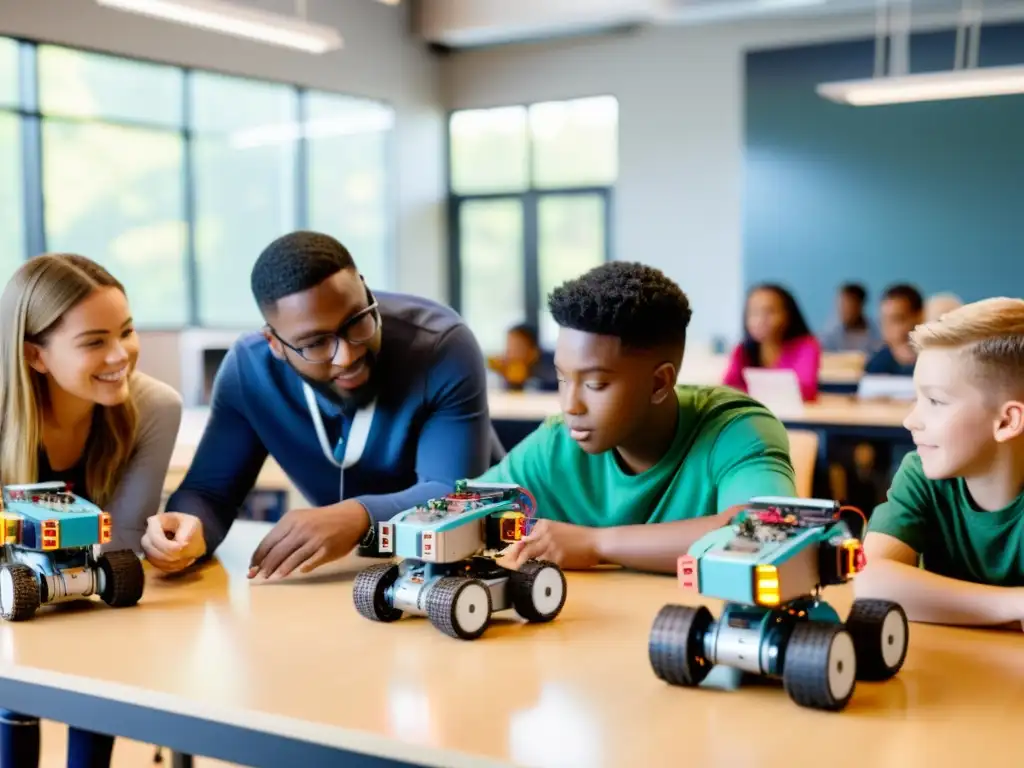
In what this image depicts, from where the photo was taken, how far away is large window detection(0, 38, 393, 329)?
7645 millimetres

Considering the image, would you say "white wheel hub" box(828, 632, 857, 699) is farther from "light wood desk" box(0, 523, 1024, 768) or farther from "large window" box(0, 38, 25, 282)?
"large window" box(0, 38, 25, 282)

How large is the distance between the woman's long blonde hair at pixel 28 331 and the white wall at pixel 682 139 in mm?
7858

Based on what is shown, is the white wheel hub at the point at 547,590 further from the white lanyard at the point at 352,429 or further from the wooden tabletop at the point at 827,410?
the wooden tabletop at the point at 827,410

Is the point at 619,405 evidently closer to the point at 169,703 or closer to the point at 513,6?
the point at 169,703

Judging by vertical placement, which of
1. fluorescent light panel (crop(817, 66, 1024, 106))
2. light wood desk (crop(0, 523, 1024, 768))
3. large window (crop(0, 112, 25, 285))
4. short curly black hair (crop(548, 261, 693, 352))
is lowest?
light wood desk (crop(0, 523, 1024, 768))

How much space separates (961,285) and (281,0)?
5.75m

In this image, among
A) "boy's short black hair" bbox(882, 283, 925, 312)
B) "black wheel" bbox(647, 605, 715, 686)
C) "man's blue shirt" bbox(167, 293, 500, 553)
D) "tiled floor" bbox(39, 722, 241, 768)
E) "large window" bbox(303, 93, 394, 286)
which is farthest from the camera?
"large window" bbox(303, 93, 394, 286)

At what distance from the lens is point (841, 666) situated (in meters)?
1.16

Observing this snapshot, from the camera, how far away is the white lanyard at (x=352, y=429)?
2.23 metres

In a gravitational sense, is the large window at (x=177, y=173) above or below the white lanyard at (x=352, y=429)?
above

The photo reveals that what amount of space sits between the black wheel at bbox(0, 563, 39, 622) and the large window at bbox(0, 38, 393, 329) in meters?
6.03

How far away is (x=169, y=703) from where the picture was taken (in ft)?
4.06

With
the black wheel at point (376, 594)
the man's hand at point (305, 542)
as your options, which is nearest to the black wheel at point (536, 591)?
the black wheel at point (376, 594)

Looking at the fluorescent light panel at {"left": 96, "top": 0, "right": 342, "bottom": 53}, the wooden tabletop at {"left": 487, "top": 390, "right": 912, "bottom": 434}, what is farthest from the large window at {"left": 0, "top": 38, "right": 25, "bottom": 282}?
the wooden tabletop at {"left": 487, "top": 390, "right": 912, "bottom": 434}
